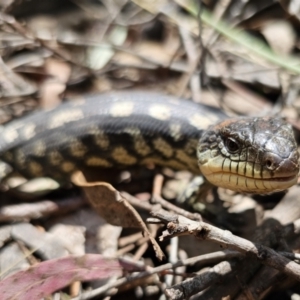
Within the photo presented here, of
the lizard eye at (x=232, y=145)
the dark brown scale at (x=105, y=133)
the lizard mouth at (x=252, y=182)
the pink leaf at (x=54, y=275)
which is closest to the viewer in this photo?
the pink leaf at (x=54, y=275)

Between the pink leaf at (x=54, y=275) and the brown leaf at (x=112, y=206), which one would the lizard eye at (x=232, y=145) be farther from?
the pink leaf at (x=54, y=275)

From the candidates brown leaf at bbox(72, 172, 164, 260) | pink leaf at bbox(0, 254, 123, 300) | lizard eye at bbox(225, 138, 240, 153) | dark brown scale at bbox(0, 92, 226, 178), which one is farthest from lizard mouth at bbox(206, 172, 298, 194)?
pink leaf at bbox(0, 254, 123, 300)

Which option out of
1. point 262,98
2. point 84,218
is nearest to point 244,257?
point 84,218

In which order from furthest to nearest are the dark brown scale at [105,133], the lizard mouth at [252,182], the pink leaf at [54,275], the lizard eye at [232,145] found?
the dark brown scale at [105,133] → the lizard eye at [232,145] → the lizard mouth at [252,182] → the pink leaf at [54,275]

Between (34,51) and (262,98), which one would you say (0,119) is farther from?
(262,98)

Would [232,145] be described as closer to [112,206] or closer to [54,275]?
[112,206]

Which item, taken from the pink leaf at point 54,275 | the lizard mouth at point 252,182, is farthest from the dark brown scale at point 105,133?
the pink leaf at point 54,275

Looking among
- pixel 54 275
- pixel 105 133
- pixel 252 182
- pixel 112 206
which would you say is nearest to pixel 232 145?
pixel 252 182

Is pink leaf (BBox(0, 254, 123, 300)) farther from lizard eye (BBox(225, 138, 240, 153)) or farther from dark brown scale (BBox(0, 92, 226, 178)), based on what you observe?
dark brown scale (BBox(0, 92, 226, 178))
